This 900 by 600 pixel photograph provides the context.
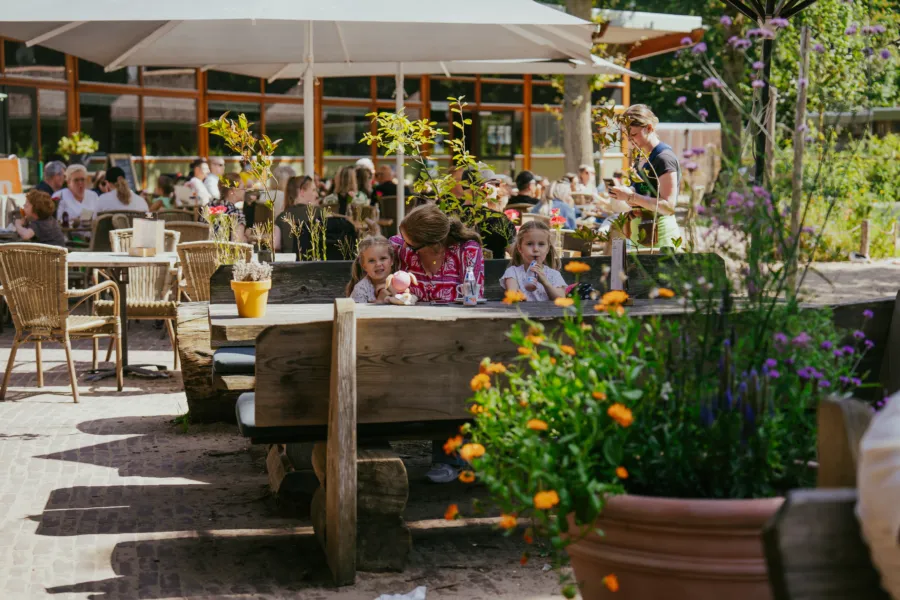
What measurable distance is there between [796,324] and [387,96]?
18.1 m

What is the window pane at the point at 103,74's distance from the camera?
16.3m

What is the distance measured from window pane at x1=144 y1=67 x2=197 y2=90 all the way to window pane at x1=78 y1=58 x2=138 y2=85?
0.23 metres

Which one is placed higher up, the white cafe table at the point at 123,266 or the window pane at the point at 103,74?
the window pane at the point at 103,74

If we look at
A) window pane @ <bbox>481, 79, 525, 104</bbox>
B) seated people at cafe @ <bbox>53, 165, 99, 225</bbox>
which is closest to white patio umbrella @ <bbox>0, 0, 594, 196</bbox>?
seated people at cafe @ <bbox>53, 165, 99, 225</bbox>

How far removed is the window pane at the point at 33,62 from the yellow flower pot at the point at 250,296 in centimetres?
1153

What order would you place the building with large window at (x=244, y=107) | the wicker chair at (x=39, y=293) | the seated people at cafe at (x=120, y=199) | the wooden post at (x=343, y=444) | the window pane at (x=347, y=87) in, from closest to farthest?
the wooden post at (x=343, y=444) → the wicker chair at (x=39, y=293) → the seated people at cafe at (x=120, y=199) → the building with large window at (x=244, y=107) → the window pane at (x=347, y=87)

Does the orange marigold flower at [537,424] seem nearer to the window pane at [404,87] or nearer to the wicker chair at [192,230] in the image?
the wicker chair at [192,230]

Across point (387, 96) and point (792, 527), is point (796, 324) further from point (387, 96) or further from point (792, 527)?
point (387, 96)

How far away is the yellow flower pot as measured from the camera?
466cm

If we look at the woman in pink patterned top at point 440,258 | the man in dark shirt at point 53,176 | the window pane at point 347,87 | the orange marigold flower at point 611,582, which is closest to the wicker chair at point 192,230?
the man in dark shirt at point 53,176

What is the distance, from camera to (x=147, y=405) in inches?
296

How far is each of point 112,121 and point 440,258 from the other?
12.3 metres

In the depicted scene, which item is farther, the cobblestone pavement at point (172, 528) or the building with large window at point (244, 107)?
the building with large window at point (244, 107)

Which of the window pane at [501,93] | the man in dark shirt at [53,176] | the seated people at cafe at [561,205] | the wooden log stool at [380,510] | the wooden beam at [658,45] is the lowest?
the wooden log stool at [380,510]
